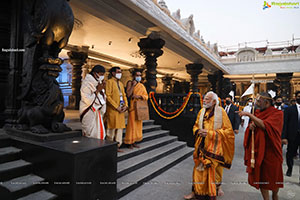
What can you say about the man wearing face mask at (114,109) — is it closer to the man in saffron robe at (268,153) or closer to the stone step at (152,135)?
the stone step at (152,135)

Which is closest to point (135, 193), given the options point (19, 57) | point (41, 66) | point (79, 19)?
point (41, 66)

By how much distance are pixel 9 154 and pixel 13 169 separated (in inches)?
10.3

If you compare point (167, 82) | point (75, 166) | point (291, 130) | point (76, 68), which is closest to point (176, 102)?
point (291, 130)

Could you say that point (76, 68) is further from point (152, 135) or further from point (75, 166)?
point (75, 166)

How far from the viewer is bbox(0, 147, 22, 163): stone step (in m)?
2.24

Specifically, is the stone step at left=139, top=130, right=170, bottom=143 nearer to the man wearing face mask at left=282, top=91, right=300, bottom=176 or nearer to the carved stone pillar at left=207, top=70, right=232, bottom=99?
the man wearing face mask at left=282, top=91, right=300, bottom=176

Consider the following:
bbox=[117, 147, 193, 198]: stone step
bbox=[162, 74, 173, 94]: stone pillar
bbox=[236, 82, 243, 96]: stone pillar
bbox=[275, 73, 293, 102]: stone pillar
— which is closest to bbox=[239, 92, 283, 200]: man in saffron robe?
bbox=[117, 147, 193, 198]: stone step

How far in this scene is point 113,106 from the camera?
3719mm

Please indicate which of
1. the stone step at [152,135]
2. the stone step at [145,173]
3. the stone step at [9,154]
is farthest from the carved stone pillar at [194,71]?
the stone step at [9,154]

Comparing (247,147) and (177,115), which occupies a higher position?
(177,115)

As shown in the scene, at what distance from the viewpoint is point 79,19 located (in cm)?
574

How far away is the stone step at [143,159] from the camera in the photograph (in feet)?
11.0

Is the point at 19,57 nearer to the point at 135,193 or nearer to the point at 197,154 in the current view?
the point at 135,193

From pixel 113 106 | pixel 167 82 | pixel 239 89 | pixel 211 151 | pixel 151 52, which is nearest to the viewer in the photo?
pixel 211 151
